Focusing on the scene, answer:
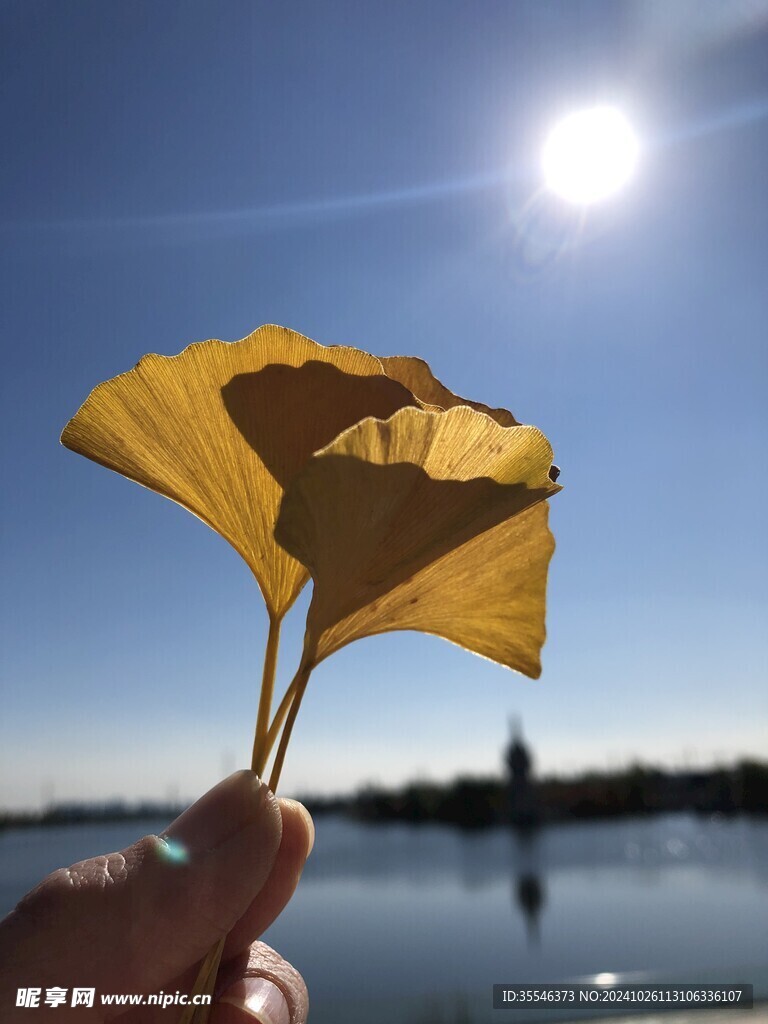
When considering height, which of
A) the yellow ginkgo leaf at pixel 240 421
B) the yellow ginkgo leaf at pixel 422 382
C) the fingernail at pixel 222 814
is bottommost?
the fingernail at pixel 222 814

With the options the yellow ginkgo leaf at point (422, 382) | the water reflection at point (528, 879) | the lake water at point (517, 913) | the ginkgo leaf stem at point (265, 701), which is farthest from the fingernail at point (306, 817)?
the water reflection at point (528, 879)

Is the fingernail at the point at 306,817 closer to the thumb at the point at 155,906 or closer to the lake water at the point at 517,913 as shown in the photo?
the thumb at the point at 155,906

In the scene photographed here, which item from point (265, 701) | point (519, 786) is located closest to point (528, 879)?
point (519, 786)

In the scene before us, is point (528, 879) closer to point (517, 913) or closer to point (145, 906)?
point (517, 913)

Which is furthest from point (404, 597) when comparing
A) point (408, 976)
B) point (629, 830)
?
point (629, 830)

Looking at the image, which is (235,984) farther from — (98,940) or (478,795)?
(478,795)

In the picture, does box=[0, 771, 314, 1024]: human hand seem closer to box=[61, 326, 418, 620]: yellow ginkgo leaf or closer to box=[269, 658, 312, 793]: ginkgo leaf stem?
box=[269, 658, 312, 793]: ginkgo leaf stem

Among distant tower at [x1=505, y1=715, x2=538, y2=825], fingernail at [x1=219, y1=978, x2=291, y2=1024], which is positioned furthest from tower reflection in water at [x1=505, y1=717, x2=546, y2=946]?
fingernail at [x1=219, y1=978, x2=291, y2=1024]
